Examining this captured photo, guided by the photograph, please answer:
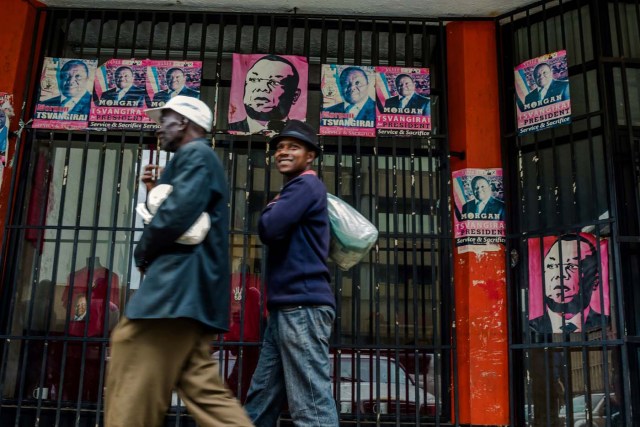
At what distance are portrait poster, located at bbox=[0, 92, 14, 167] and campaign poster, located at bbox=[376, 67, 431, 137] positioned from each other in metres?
2.89

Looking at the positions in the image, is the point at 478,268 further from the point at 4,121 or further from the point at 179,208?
the point at 4,121

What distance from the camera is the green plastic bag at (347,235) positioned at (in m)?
3.31

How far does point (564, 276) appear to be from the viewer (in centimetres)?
485

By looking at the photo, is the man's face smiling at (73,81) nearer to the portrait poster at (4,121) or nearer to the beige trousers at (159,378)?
the portrait poster at (4,121)

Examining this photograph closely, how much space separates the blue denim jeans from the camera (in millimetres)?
A: 2924

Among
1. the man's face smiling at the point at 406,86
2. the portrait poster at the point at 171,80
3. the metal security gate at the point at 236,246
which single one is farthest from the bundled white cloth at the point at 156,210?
the man's face smiling at the point at 406,86

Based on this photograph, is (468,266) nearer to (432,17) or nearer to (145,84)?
(432,17)

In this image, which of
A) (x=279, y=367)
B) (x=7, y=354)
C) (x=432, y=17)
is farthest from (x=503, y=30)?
(x=7, y=354)

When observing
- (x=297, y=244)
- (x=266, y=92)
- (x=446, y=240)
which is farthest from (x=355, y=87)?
(x=297, y=244)

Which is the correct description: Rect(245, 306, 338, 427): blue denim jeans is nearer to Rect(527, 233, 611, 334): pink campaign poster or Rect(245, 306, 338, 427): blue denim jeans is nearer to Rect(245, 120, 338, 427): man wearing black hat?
Rect(245, 120, 338, 427): man wearing black hat

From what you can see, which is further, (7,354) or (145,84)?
(145,84)

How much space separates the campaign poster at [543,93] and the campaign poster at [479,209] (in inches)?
18.3

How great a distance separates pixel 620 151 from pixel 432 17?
1850mm

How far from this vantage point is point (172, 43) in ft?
19.7
